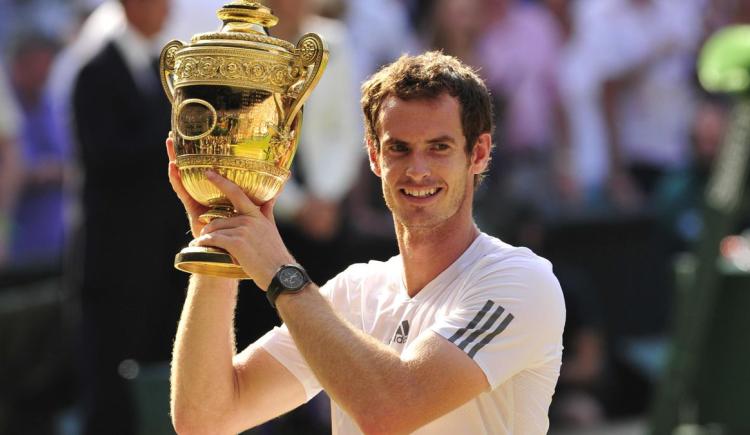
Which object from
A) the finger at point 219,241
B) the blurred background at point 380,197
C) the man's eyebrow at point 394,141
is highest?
the man's eyebrow at point 394,141

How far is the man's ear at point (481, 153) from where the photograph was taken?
423 centimetres

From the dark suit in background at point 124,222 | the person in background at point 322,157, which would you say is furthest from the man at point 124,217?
the person in background at point 322,157

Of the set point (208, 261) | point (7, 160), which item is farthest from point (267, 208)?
point (7, 160)

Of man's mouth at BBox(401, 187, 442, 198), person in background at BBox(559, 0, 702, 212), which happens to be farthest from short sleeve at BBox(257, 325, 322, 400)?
person in background at BBox(559, 0, 702, 212)

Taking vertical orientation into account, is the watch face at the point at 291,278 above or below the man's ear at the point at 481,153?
below

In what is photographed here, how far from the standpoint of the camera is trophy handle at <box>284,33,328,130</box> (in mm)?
4176

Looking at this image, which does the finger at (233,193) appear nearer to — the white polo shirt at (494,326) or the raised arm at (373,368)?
the raised arm at (373,368)

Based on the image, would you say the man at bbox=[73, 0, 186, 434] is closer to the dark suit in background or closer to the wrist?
the dark suit in background

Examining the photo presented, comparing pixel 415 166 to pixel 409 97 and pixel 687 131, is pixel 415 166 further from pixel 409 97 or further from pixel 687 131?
pixel 687 131

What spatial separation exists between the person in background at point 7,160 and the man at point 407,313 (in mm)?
4430

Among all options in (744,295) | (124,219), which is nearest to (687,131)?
(744,295)

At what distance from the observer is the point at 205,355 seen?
4.27 metres

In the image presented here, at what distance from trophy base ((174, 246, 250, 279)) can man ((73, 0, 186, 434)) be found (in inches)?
139

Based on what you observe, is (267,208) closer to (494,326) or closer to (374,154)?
(374,154)
